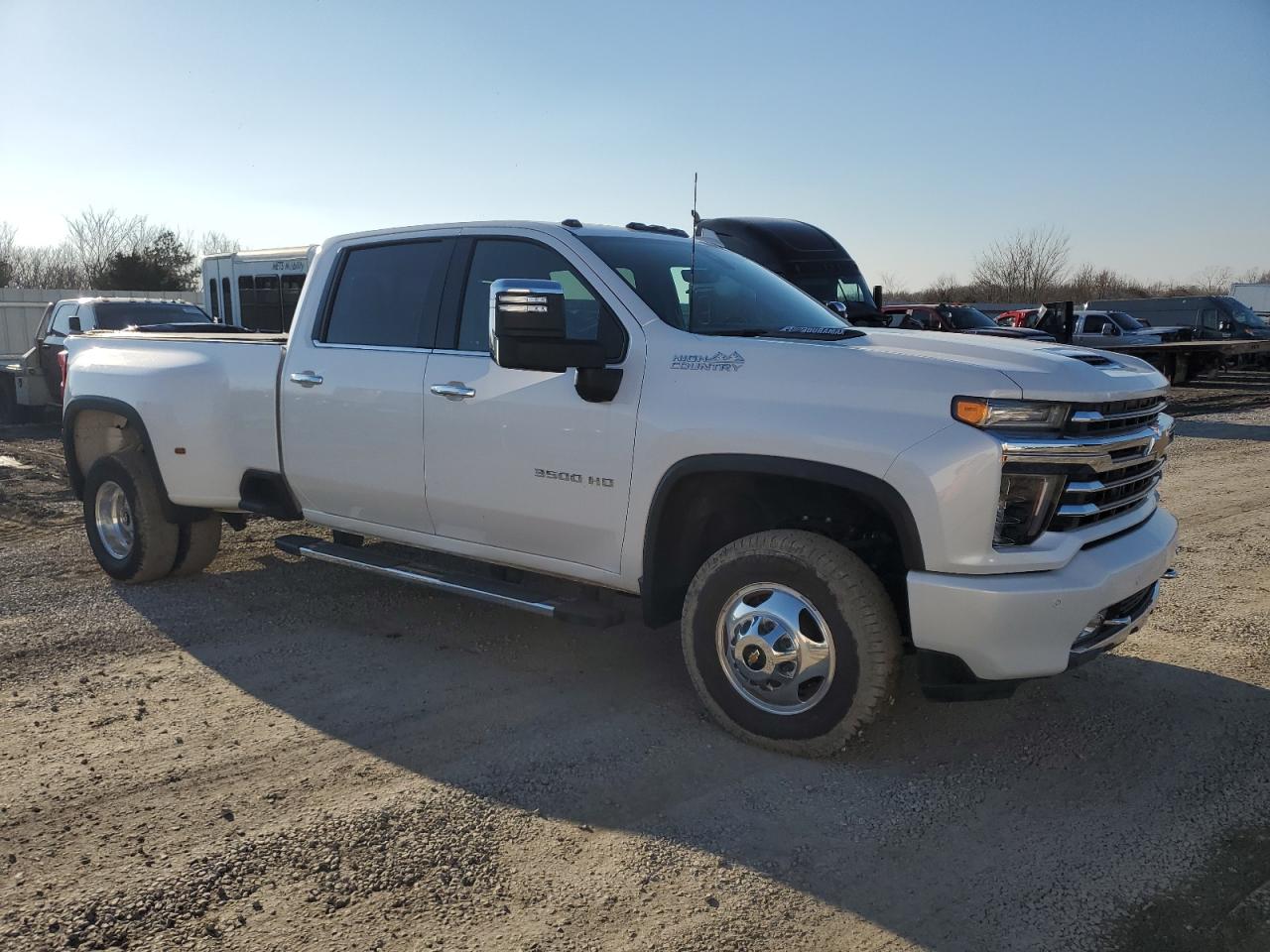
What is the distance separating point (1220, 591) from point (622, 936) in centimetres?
483

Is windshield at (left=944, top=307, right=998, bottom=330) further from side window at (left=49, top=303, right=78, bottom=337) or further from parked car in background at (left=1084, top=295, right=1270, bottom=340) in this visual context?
side window at (left=49, top=303, right=78, bottom=337)

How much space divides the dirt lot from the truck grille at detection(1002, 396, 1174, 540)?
0.99 metres

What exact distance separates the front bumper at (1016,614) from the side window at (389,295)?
2670 millimetres

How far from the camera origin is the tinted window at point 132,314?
45.3 feet

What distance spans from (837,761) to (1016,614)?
0.93m

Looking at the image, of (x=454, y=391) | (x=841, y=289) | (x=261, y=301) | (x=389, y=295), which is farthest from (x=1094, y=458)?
(x=261, y=301)

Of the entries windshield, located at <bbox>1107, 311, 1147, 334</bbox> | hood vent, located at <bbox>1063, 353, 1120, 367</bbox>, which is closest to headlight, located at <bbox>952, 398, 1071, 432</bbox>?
hood vent, located at <bbox>1063, 353, 1120, 367</bbox>

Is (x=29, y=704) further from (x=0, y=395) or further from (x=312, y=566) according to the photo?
(x=0, y=395)

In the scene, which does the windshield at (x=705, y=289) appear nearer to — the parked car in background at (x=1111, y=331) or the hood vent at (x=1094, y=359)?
the hood vent at (x=1094, y=359)

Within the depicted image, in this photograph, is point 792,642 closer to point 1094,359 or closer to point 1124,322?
point 1094,359

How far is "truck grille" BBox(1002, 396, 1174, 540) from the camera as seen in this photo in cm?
329

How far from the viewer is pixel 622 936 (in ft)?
8.96

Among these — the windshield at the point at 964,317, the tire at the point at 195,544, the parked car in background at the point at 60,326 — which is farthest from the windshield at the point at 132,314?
the windshield at the point at 964,317

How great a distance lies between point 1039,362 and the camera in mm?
3479
